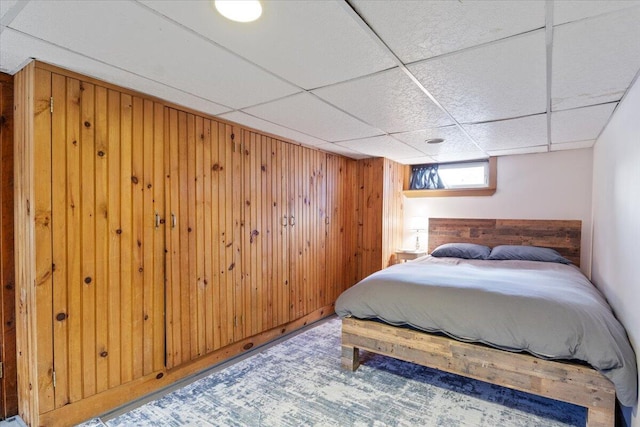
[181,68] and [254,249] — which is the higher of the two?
[181,68]

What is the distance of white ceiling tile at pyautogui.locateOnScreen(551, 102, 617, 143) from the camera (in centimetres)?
236

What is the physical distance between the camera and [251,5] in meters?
1.20

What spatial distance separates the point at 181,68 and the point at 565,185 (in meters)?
4.36

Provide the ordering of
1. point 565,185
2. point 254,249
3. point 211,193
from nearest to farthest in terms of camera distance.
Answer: point 211,193, point 254,249, point 565,185

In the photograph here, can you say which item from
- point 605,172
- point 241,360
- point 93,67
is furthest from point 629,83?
point 241,360

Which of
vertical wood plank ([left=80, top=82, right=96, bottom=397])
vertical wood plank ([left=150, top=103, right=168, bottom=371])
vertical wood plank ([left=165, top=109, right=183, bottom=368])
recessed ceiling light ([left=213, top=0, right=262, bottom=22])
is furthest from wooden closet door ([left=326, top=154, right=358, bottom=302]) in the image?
recessed ceiling light ([left=213, top=0, right=262, bottom=22])

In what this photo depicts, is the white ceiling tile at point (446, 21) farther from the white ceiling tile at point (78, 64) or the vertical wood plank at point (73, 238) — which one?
the vertical wood plank at point (73, 238)

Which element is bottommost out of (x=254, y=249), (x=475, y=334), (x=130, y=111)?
(x=475, y=334)

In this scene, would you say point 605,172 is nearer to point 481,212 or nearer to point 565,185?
point 565,185

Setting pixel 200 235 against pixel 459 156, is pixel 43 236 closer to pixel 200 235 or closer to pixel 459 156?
pixel 200 235

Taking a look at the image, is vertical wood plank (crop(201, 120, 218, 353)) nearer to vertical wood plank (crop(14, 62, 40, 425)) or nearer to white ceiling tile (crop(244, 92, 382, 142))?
white ceiling tile (crop(244, 92, 382, 142))

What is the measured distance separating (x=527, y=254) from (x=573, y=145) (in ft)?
4.36

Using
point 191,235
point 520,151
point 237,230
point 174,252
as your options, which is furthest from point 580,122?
point 174,252

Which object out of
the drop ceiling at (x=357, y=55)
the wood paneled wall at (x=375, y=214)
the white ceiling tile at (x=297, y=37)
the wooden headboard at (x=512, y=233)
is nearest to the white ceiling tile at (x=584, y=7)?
the drop ceiling at (x=357, y=55)
